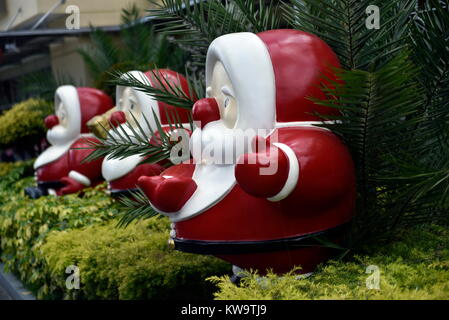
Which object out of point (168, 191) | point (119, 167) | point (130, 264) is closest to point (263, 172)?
point (168, 191)

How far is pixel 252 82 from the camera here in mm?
3176

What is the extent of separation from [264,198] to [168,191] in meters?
0.50

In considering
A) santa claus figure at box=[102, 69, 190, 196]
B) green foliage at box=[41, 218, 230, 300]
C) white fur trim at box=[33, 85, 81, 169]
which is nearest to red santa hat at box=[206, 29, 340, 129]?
green foliage at box=[41, 218, 230, 300]

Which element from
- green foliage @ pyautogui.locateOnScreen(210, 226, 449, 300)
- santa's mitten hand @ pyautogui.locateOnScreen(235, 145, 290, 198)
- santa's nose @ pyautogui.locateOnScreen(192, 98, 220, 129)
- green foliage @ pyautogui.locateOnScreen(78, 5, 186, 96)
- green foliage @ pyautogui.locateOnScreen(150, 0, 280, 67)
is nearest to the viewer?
green foliage @ pyautogui.locateOnScreen(210, 226, 449, 300)

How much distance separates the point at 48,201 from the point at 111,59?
381cm

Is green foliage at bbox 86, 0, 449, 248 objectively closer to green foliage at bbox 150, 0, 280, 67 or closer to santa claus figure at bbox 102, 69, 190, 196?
green foliage at bbox 150, 0, 280, 67

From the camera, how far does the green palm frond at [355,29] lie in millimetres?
3193

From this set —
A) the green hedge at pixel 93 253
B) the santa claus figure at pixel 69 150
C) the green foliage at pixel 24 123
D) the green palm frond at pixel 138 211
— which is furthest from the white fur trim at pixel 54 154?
the green palm frond at pixel 138 211

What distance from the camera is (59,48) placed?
13273mm

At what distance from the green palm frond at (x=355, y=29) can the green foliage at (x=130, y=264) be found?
5.35ft

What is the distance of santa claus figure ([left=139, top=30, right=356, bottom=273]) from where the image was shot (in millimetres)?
3129

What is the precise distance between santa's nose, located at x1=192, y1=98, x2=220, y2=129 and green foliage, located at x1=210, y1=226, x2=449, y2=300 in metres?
0.87

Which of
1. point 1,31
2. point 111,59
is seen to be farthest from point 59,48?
point 111,59

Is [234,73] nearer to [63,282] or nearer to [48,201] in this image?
[63,282]
